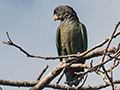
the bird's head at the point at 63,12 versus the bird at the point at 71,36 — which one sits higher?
the bird's head at the point at 63,12

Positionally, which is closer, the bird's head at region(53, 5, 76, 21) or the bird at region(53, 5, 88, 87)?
the bird at region(53, 5, 88, 87)

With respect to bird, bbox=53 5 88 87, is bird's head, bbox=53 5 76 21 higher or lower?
higher

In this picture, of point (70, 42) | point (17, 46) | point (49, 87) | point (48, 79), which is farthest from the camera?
point (70, 42)

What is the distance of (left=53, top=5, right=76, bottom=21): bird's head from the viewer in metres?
5.70

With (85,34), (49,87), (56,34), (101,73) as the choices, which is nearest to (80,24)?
(85,34)

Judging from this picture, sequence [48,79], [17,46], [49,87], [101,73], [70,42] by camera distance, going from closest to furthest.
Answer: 1. [17,46]
2. [101,73]
3. [48,79]
4. [49,87]
5. [70,42]

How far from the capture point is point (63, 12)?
575 cm

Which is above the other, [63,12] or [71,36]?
[63,12]

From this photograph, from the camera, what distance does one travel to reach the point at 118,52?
2.62 metres

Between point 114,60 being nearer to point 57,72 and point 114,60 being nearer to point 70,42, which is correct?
point 57,72

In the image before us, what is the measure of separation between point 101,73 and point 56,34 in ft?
9.51

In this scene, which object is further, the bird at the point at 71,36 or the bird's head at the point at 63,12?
the bird's head at the point at 63,12

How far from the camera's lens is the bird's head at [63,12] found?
570 centimetres

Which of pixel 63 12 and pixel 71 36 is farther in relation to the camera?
pixel 63 12
